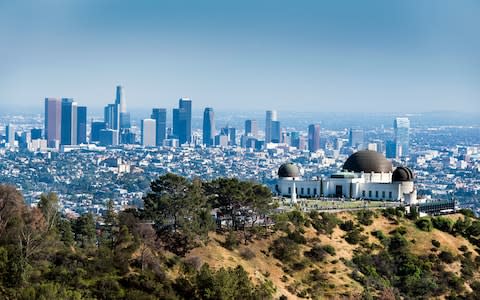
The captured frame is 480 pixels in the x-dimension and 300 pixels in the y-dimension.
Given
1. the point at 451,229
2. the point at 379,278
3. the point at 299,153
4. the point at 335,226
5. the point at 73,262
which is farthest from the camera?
the point at 299,153

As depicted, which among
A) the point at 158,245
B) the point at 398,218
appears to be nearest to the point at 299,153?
the point at 398,218

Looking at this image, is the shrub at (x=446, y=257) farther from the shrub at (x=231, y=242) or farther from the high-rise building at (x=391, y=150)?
the high-rise building at (x=391, y=150)

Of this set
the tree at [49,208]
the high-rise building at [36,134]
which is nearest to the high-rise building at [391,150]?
the high-rise building at [36,134]

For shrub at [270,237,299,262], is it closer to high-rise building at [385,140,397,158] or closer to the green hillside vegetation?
the green hillside vegetation

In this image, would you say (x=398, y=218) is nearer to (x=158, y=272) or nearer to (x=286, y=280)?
(x=286, y=280)

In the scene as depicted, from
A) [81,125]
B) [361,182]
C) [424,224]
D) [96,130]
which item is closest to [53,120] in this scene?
[81,125]

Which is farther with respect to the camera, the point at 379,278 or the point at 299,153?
the point at 299,153
